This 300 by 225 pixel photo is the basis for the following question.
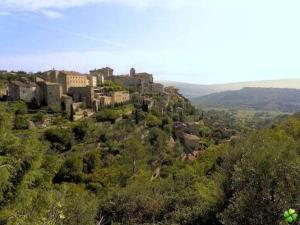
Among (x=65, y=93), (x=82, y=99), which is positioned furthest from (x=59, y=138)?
(x=65, y=93)

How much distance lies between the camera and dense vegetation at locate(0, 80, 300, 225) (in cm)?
1177

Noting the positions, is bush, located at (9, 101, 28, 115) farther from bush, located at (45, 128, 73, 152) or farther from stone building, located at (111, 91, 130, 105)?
stone building, located at (111, 91, 130, 105)

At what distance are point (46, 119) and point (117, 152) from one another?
13.8 meters

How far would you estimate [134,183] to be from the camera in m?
30.4

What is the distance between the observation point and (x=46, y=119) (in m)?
60.2

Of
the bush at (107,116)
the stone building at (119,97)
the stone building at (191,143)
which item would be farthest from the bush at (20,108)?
the stone building at (191,143)

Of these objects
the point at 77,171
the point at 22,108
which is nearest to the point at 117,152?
the point at 77,171

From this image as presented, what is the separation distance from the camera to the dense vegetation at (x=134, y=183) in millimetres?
11773

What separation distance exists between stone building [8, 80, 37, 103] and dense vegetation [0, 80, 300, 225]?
14623 mm

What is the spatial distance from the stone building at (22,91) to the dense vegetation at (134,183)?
48.0ft

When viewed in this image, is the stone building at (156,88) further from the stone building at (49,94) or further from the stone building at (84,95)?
the stone building at (49,94)

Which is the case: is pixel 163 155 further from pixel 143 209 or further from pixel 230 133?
pixel 143 209

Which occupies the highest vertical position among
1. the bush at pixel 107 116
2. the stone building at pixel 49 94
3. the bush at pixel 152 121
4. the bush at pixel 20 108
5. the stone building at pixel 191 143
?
the stone building at pixel 49 94

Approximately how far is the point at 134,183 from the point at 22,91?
43.2m
